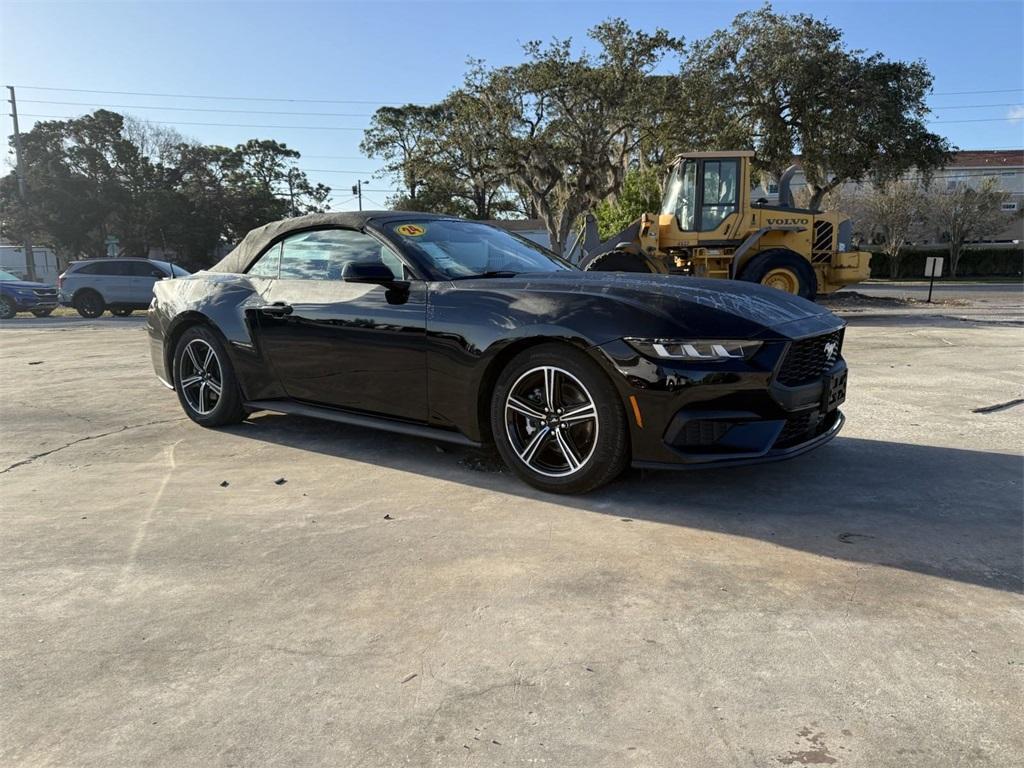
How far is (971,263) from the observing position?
43.6 meters

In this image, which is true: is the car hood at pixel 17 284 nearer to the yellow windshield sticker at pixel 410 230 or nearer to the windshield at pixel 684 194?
the windshield at pixel 684 194

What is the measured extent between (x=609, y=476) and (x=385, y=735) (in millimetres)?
1916

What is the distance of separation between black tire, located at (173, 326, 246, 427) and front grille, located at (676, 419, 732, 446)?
10.8ft

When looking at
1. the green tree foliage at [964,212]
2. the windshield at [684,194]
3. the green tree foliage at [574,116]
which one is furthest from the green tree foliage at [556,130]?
the green tree foliage at [964,212]

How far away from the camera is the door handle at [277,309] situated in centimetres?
468

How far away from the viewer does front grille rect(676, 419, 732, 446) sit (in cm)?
335

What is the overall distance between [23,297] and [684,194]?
18.8 meters

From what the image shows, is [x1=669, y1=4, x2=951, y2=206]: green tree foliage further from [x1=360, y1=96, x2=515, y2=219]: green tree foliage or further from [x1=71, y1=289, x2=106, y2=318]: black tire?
[x1=71, y1=289, x2=106, y2=318]: black tire

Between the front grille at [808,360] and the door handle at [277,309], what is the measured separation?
3040 mm

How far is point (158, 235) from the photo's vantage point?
4488 centimetres

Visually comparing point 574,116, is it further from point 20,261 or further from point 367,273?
point 20,261

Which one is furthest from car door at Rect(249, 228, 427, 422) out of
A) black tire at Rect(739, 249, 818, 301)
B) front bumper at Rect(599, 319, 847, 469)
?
black tire at Rect(739, 249, 818, 301)

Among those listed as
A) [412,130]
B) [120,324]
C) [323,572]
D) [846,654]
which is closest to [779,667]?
[846,654]

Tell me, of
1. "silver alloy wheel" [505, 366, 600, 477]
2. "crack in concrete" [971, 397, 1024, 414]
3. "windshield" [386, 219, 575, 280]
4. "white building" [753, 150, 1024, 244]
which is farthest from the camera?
"white building" [753, 150, 1024, 244]
